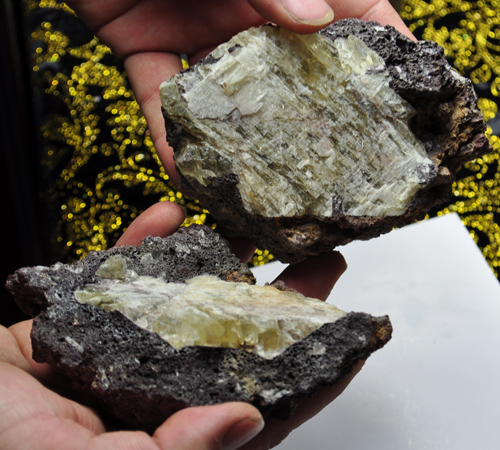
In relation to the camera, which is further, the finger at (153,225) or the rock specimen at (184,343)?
the finger at (153,225)

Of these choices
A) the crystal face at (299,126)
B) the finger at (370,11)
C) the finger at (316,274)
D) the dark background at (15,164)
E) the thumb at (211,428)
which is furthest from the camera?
the dark background at (15,164)

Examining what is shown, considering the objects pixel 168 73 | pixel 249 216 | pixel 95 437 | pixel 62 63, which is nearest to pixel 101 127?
pixel 62 63

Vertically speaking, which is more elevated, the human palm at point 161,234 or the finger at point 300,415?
the human palm at point 161,234

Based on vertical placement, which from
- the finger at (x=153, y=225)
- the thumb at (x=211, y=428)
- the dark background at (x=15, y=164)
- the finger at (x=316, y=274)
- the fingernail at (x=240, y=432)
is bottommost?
the finger at (x=316, y=274)

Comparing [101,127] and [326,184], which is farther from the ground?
[101,127]

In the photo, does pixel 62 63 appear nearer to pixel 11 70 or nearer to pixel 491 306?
pixel 11 70

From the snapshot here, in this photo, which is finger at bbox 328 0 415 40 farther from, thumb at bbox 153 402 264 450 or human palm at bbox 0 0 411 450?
thumb at bbox 153 402 264 450

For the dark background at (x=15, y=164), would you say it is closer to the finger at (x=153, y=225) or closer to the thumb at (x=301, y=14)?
the finger at (x=153, y=225)

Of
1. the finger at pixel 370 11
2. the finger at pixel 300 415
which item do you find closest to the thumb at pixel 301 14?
the finger at pixel 370 11

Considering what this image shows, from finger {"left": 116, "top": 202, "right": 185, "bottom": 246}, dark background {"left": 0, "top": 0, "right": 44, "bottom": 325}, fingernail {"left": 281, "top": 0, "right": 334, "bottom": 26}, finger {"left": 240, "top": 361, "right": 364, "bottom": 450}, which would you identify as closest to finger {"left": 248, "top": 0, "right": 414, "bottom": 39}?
fingernail {"left": 281, "top": 0, "right": 334, "bottom": 26}
